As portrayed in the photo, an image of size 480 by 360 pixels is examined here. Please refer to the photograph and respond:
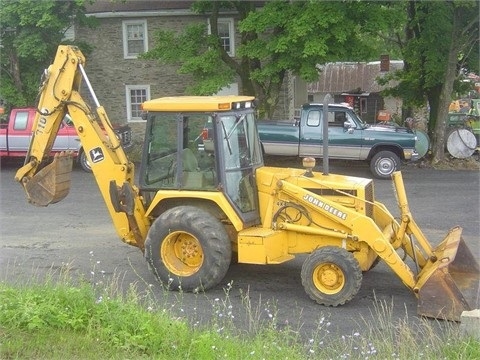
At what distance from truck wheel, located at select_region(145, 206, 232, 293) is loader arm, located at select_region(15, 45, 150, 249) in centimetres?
55

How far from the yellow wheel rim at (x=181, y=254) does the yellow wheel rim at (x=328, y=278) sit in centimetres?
147

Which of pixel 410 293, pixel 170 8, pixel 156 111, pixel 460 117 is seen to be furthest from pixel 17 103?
pixel 410 293

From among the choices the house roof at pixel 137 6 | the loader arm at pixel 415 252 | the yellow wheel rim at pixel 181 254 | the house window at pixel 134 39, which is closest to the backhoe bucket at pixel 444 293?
the loader arm at pixel 415 252

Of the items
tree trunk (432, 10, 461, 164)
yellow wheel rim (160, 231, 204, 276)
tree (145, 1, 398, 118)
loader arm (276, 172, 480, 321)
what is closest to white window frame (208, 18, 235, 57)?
tree (145, 1, 398, 118)

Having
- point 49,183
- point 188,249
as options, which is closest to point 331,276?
point 188,249

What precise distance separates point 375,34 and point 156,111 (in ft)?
43.7

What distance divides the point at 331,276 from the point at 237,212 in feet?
4.56

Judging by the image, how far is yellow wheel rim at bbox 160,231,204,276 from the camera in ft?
31.8

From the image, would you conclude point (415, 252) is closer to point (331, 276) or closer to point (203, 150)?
point (331, 276)

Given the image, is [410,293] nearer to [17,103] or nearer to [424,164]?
[424,164]

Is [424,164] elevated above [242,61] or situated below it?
below

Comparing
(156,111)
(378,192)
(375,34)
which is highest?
(375,34)

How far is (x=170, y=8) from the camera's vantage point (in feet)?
89.7

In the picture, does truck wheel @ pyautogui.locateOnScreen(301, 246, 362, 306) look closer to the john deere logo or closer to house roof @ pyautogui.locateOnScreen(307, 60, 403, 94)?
the john deere logo
